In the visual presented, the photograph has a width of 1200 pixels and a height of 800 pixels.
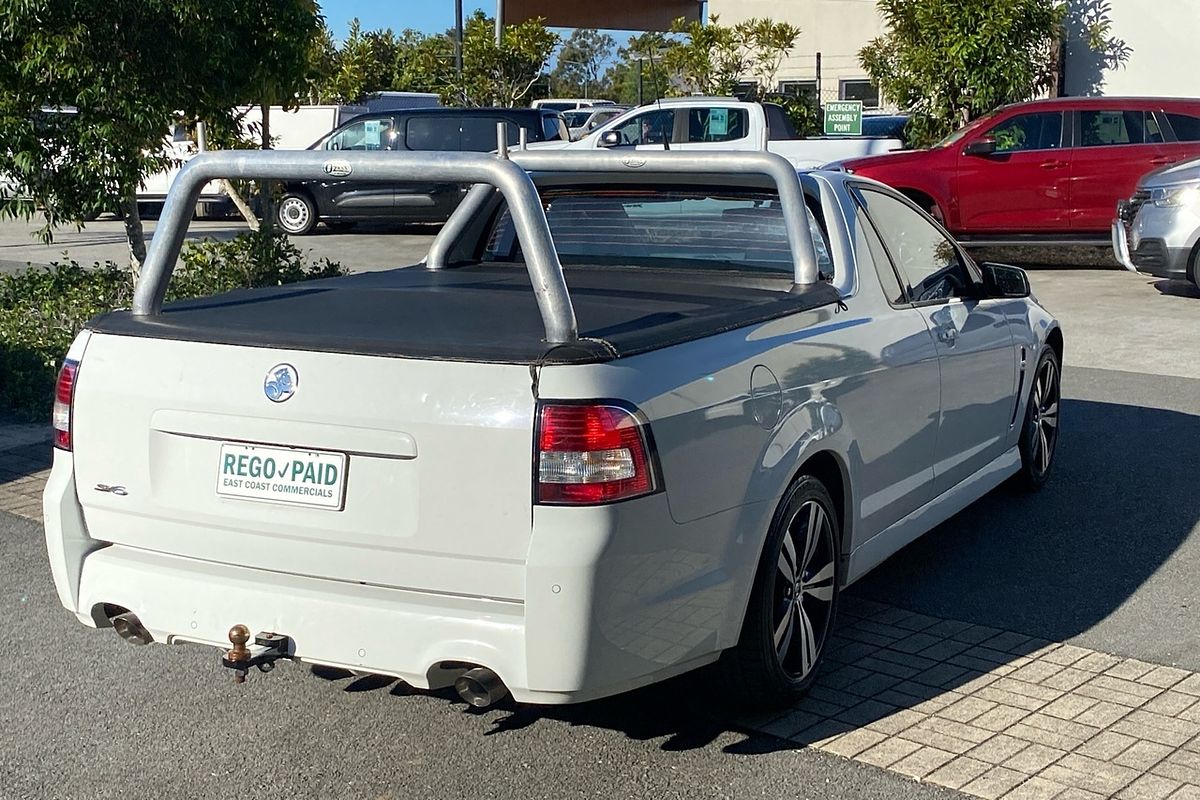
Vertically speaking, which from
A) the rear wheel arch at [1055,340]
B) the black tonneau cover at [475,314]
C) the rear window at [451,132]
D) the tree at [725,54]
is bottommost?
the rear wheel arch at [1055,340]

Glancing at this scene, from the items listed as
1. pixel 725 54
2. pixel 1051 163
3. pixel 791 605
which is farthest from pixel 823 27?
pixel 791 605

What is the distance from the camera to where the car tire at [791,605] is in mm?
4266

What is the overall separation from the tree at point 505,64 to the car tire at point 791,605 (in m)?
28.9

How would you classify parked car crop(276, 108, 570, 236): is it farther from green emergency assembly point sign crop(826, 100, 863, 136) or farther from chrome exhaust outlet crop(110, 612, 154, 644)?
chrome exhaust outlet crop(110, 612, 154, 644)

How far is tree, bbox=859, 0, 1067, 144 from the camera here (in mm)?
19891

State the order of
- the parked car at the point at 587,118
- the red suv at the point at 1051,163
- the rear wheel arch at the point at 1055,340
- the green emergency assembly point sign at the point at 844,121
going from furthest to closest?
the parked car at the point at 587,118
the green emergency assembly point sign at the point at 844,121
the red suv at the point at 1051,163
the rear wheel arch at the point at 1055,340

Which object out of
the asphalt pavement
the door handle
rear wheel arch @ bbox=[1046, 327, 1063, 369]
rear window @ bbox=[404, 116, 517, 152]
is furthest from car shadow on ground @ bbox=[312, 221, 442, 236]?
the asphalt pavement

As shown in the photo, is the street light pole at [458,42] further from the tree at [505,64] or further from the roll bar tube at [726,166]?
the roll bar tube at [726,166]

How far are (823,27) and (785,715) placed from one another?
2947 centimetres

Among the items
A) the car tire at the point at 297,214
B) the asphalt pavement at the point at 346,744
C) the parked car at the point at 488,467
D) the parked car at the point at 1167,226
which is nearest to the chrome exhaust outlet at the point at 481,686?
the parked car at the point at 488,467

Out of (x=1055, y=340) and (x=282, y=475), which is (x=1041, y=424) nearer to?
(x=1055, y=340)

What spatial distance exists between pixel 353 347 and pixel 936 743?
2020 millimetres

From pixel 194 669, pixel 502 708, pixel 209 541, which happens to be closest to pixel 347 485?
pixel 209 541

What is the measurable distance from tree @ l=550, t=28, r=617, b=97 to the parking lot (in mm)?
78476
